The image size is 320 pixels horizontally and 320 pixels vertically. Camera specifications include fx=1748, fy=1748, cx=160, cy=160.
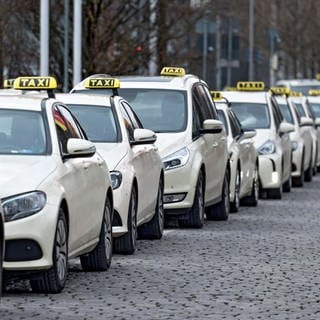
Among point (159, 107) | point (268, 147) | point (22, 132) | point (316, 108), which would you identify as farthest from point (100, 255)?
point (316, 108)

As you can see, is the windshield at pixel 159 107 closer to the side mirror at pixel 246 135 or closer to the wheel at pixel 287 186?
the side mirror at pixel 246 135

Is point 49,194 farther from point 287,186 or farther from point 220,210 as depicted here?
point 287,186

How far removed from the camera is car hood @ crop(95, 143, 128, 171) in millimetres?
15241

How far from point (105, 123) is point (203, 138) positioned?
3.19m

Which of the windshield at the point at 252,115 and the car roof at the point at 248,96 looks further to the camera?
the car roof at the point at 248,96

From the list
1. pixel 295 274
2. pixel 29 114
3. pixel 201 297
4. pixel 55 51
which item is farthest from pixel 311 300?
pixel 55 51

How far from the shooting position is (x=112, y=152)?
15.5 metres

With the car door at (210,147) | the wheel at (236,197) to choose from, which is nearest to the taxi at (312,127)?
the wheel at (236,197)

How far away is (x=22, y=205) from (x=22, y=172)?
1.23 feet

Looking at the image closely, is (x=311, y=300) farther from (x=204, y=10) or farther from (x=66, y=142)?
(x=204, y=10)

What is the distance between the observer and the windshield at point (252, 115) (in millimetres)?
26047

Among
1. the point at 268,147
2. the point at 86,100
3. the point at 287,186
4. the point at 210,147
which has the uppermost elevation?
the point at 86,100

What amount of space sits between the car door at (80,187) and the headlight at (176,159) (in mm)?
4480

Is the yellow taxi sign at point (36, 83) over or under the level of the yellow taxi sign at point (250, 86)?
over
